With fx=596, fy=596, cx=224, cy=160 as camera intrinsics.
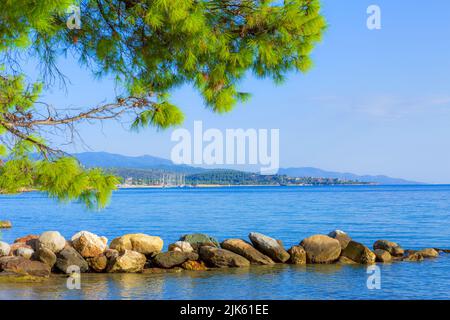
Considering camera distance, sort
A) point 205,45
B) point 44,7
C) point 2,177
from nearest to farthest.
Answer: point 44,7, point 2,177, point 205,45

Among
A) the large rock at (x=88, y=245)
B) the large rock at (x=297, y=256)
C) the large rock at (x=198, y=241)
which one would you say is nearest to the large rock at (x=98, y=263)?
the large rock at (x=88, y=245)

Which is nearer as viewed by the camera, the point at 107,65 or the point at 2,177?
the point at 2,177

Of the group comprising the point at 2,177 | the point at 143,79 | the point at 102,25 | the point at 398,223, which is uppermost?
the point at 102,25

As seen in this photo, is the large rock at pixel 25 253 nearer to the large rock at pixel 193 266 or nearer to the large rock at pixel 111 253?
the large rock at pixel 111 253

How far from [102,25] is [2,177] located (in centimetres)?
230

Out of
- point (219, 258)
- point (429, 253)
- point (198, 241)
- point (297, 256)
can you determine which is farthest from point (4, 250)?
point (429, 253)

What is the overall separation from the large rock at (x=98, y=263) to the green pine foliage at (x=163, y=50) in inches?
326

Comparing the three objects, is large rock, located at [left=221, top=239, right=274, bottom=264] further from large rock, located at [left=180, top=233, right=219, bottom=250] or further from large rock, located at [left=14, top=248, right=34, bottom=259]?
large rock, located at [left=14, top=248, right=34, bottom=259]

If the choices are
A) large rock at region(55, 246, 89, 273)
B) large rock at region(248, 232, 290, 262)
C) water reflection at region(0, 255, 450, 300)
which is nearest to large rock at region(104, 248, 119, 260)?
large rock at region(55, 246, 89, 273)

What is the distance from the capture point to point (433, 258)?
19344 mm
